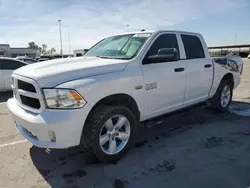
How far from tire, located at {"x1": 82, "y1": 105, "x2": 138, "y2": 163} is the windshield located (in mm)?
981

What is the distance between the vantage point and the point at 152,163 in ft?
11.8

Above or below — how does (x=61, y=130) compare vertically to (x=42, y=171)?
above

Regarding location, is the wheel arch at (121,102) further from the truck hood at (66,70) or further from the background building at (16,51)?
the background building at (16,51)

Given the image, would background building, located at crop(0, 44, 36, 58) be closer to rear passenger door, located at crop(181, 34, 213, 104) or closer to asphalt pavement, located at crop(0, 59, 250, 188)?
asphalt pavement, located at crop(0, 59, 250, 188)

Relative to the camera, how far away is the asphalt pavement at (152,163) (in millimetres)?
3137

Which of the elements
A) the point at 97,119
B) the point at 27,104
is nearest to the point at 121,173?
the point at 97,119

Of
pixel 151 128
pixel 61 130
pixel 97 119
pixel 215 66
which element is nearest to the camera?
pixel 61 130

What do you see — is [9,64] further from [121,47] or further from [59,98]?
[59,98]

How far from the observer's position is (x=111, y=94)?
3.45m

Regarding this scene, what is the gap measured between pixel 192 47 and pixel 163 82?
4.80ft

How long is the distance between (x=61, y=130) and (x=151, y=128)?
2.54 meters

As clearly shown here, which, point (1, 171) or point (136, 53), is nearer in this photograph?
point (1, 171)

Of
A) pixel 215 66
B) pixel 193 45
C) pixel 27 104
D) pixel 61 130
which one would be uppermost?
pixel 193 45

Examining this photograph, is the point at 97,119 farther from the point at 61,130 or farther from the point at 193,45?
the point at 193,45
